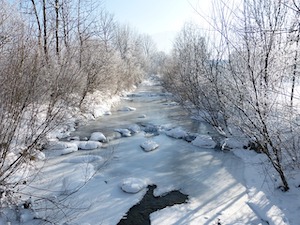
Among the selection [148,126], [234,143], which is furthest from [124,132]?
[234,143]

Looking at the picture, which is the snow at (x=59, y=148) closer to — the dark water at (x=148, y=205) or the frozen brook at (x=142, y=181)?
the frozen brook at (x=142, y=181)

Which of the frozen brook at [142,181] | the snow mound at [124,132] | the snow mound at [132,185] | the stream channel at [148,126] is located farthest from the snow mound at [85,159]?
the snow mound at [124,132]

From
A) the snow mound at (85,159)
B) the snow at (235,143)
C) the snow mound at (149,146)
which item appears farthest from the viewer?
the snow at (235,143)

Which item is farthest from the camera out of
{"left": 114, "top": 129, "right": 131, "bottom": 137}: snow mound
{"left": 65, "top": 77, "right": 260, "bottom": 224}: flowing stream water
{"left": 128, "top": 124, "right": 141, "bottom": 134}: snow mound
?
{"left": 128, "top": 124, "right": 141, "bottom": 134}: snow mound

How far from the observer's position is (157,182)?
6.70m

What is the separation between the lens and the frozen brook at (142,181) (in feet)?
16.8

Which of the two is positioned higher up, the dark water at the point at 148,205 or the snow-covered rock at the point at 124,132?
the snow-covered rock at the point at 124,132

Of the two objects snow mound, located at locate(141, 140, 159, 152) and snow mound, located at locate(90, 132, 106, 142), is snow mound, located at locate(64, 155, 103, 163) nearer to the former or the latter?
snow mound, located at locate(141, 140, 159, 152)

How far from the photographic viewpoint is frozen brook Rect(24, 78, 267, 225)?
5.12 m

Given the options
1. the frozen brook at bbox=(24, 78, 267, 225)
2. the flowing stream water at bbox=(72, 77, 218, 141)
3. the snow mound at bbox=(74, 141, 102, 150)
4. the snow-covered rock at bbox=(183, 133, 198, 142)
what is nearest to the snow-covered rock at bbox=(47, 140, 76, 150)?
the snow mound at bbox=(74, 141, 102, 150)

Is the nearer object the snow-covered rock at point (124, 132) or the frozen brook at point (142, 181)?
the frozen brook at point (142, 181)

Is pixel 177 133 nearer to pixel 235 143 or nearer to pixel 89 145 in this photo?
pixel 235 143

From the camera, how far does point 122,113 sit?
16328 millimetres

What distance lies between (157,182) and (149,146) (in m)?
2.56
